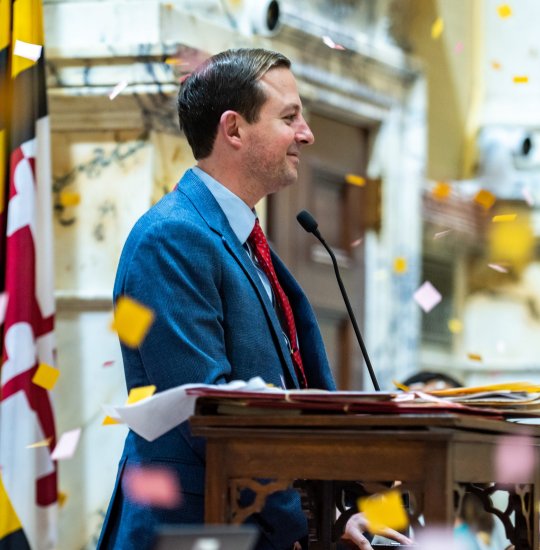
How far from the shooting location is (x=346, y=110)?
4902 mm

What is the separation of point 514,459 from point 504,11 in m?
4.31

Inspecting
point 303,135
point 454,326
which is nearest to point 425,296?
point 454,326

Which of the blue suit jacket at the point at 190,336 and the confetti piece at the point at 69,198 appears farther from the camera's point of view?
the confetti piece at the point at 69,198

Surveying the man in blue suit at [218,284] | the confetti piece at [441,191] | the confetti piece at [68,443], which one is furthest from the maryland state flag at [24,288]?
the confetti piece at [441,191]

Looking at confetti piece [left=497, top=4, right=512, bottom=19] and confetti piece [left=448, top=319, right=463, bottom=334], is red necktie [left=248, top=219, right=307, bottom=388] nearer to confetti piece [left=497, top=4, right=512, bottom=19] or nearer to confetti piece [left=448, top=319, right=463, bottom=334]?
confetti piece [left=497, top=4, right=512, bottom=19]

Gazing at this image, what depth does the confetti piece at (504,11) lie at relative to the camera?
574cm

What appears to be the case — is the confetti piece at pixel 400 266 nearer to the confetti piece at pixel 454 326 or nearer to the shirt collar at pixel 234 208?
the confetti piece at pixel 454 326

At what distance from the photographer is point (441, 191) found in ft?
18.5

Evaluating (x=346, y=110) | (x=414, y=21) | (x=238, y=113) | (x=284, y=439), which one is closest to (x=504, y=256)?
(x=414, y=21)

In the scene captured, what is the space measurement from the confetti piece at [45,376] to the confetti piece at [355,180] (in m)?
2.01

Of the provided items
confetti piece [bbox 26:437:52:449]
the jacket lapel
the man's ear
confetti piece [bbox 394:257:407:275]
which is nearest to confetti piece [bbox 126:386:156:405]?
the jacket lapel

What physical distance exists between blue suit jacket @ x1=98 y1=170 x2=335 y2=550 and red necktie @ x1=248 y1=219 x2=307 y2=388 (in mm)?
98

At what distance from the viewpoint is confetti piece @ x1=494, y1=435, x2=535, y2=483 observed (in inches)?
67.5

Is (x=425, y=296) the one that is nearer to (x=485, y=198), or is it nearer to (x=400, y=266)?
(x=400, y=266)
